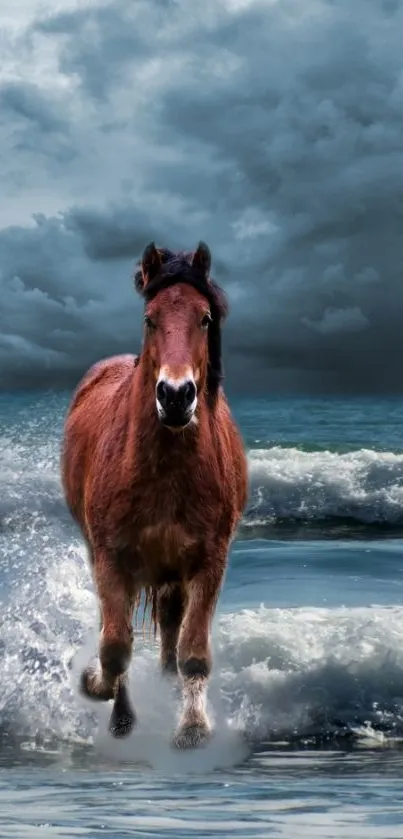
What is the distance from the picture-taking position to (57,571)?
12258 millimetres

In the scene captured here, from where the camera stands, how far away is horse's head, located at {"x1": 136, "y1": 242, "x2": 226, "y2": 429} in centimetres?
659

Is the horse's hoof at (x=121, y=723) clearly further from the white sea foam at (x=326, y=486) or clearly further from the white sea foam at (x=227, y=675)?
the white sea foam at (x=326, y=486)

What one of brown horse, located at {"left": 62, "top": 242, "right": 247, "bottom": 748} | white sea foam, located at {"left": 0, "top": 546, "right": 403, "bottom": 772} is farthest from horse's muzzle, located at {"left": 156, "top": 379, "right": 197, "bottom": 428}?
white sea foam, located at {"left": 0, "top": 546, "right": 403, "bottom": 772}

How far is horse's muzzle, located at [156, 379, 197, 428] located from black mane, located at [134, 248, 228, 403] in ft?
2.34

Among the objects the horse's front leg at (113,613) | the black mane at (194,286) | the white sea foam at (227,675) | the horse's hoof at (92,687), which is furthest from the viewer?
the white sea foam at (227,675)

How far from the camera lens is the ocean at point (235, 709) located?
644 centimetres

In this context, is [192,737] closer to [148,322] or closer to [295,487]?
[148,322]

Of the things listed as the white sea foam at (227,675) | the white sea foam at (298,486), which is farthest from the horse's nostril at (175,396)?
the white sea foam at (298,486)

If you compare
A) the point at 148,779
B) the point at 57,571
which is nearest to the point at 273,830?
the point at 148,779

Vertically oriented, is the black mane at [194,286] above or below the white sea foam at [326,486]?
below

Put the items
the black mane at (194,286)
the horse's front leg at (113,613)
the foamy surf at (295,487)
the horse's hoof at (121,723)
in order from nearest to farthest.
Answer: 1. the black mane at (194,286)
2. the horse's front leg at (113,613)
3. the horse's hoof at (121,723)
4. the foamy surf at (295,487)

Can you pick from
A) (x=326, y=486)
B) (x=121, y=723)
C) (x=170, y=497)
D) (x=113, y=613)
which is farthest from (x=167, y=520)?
(x=326, y=486)

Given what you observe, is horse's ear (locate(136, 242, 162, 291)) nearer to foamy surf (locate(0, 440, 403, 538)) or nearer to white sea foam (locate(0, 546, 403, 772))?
white sea foam (locate(0, 546, 403, 772))

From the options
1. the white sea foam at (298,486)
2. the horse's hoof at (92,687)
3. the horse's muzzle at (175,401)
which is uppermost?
the white sea foam at (298,486)
